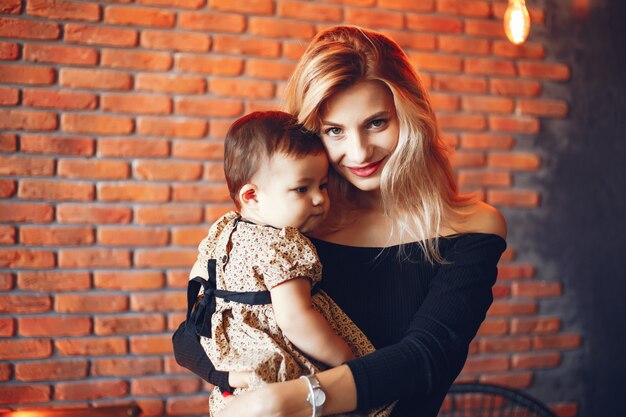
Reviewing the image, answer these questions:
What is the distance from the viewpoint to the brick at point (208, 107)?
7.63 feet

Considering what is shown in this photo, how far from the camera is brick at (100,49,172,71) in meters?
2.24

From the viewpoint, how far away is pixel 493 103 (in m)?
2.68

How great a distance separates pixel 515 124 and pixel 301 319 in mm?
2023

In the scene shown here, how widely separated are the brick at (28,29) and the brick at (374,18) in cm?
128

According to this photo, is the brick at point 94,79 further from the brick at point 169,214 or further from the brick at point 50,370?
the brick at point 50,370

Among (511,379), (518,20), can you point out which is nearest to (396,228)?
(518,20)

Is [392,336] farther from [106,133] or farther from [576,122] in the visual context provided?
[576,122]

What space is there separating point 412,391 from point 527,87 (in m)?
2.05

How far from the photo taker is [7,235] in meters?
2.19

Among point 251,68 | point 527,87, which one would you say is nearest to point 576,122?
point 527,87

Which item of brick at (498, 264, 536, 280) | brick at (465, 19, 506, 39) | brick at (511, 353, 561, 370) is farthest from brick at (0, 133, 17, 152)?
brick at (511, 353, 561, 370)

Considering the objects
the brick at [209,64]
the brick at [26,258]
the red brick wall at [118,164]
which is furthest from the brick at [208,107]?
the brick at [26,258]

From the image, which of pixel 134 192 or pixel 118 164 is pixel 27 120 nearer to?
pixel 118 164

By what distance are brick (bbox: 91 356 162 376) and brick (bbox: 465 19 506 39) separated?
84.0 inches
